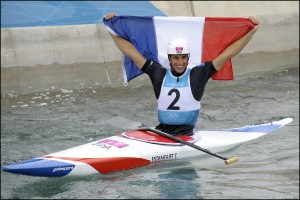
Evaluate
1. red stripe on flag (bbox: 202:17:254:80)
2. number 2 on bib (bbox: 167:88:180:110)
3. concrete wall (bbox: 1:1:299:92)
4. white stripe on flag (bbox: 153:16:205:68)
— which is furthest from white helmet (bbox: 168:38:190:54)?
concrete wall (bbox: 1:1:299:92)

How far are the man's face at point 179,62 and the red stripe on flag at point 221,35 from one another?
0.58m

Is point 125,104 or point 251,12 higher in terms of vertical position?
point 251,12

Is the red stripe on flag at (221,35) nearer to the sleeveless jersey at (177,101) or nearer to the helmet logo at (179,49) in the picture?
the sleeveless jersey at (177,101)

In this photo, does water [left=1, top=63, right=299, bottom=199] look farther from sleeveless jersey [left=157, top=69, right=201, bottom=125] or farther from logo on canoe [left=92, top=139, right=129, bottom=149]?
sleeveless jersey [left=157, top=69, right=201, bottom=125]

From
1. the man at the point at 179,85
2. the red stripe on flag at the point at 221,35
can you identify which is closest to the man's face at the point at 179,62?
the man at the point at 179,85

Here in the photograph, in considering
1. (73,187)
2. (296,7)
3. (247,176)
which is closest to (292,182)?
(247,176)

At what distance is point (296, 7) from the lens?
15602 millimetres

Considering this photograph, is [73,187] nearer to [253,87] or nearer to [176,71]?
[176,71]

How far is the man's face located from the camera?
306 inches

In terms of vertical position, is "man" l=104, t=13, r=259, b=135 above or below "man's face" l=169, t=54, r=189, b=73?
below

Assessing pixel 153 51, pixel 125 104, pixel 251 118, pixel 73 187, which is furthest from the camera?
pixel 125 104

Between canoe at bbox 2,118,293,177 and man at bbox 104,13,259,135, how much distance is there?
0.62ft

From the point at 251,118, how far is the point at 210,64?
A: 2874mm

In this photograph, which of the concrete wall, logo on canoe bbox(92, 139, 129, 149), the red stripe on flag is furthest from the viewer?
the concrete wall
